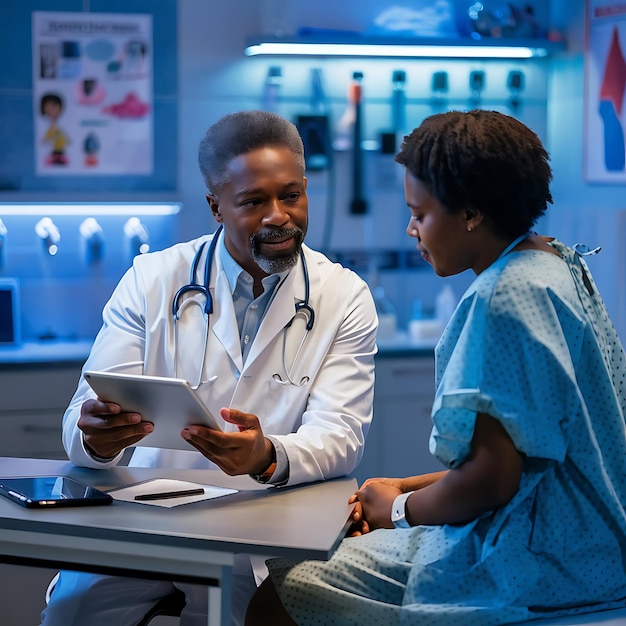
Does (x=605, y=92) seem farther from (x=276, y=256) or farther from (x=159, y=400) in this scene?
(x=159, y=400)

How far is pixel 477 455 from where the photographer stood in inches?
57.7

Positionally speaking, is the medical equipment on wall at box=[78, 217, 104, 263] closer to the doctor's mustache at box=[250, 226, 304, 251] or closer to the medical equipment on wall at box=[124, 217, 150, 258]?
the medical equipment on wall at box=[124, 217, 150, 258]

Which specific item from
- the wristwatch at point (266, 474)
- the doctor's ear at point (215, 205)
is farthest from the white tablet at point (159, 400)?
the doctor's ear at point (215, 205)

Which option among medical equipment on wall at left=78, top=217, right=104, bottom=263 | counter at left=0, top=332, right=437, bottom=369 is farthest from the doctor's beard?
medical equipment on wall at left=78, top=217, right=104, bottom=263

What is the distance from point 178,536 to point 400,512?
369 mm

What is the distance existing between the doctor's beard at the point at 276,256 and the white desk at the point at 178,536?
63 centimetres

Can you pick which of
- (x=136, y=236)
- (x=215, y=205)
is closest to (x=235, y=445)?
(x=215, y=205)

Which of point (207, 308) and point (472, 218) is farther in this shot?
point (207, 308)

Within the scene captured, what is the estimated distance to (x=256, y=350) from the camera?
2.16 metres

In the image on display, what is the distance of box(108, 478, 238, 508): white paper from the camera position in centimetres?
169

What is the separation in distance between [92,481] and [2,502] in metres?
0.20

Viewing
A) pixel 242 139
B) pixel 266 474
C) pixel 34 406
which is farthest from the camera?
pixel 34 406

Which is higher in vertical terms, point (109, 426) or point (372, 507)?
point (109, 426)

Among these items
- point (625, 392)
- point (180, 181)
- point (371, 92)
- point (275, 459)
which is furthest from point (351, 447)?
point (371, 92)
